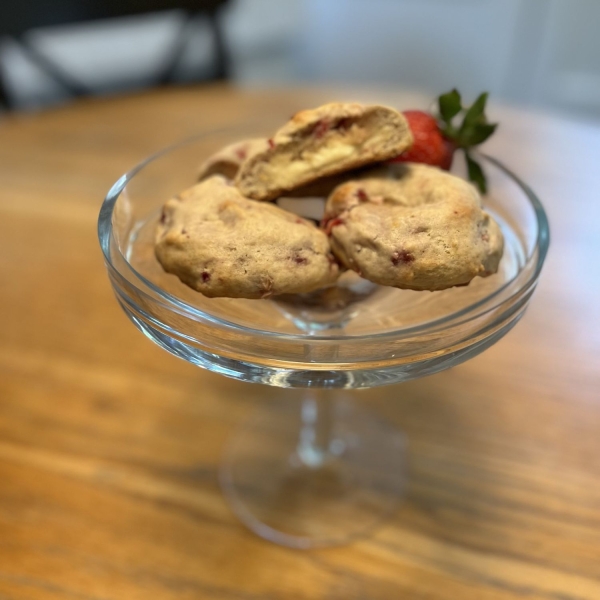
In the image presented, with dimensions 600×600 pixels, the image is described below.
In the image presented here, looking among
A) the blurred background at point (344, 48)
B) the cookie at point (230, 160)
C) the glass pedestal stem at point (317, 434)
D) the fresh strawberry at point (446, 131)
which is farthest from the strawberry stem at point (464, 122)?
the blurred background at point (344, 48)

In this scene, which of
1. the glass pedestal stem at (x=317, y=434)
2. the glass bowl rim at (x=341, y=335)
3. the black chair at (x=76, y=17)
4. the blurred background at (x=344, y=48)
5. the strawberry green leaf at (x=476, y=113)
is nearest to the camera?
the glass bowl rim at (x=341, y=335)

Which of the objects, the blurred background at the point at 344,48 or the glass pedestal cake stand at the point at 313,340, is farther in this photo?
the blurred background at the point at 344,48

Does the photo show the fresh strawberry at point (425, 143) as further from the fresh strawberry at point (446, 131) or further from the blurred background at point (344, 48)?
the blurred background at point (344, 48)

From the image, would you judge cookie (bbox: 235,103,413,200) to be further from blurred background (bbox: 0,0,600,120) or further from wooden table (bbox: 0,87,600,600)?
blurred background (bbox: 0,0,600,120)

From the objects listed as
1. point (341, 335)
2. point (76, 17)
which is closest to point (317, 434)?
point (341, 335)

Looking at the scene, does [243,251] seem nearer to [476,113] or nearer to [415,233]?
[415,233]

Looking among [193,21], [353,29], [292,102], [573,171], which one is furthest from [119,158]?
[353,29]
